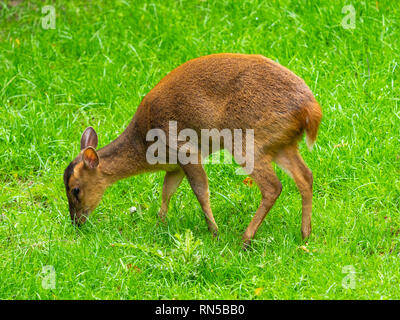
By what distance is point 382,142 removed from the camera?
259 inches

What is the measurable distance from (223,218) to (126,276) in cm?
127

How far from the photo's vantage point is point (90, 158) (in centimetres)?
629

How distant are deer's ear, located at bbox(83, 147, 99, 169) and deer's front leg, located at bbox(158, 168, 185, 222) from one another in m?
0.64

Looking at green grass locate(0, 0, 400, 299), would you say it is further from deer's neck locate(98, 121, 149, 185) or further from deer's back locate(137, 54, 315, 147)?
deer's back locate(137, 54, 315, 147)

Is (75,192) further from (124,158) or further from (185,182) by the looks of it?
(185,182)

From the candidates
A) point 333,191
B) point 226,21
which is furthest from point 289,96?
point 226,21

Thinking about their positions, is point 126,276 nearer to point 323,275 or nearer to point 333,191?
point 323,275

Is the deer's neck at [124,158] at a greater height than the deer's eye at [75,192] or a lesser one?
greater

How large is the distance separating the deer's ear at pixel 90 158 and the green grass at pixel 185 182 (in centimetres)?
49

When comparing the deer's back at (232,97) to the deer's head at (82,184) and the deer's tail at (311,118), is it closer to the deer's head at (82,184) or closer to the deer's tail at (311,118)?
the deer's tail at (311,118)

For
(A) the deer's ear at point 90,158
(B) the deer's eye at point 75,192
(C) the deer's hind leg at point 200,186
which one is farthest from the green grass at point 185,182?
(A) the deer's ear at point 90,158

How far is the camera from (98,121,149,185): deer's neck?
6359 millimetres

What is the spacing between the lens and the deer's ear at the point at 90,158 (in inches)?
245

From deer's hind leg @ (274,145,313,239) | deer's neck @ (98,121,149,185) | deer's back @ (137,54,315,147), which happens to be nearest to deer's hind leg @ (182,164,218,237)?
deer's back @ (137,54,315,147)
